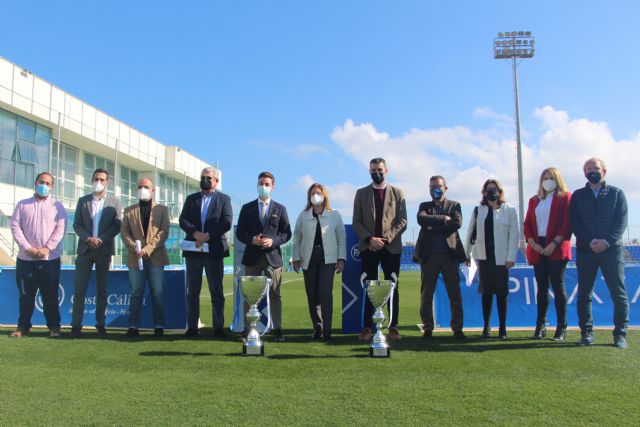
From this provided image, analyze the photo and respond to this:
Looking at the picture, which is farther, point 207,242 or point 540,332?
point 207,242

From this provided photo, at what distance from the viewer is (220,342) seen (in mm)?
5223

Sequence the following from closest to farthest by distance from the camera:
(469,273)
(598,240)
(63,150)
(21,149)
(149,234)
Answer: (598,240), (149,234), (469,273), (21,149), (63,150)

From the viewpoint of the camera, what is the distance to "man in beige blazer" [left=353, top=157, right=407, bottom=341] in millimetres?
5344

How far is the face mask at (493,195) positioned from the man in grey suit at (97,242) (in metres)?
4.48

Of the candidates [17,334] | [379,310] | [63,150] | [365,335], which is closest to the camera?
[379,310]

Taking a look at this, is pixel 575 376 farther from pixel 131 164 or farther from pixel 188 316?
pixel 131 164

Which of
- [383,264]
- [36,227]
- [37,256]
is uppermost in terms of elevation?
[36,227]

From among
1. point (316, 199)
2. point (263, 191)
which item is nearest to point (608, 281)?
point (316, 199)

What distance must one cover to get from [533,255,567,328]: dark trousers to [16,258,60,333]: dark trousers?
5.55 metres

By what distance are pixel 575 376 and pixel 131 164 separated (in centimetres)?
3525

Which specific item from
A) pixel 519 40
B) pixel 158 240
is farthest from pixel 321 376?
pixel 519 40

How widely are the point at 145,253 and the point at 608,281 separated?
508 centimetres

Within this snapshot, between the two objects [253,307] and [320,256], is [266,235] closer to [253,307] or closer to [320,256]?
[320,256]

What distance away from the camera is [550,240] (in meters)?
5.32
